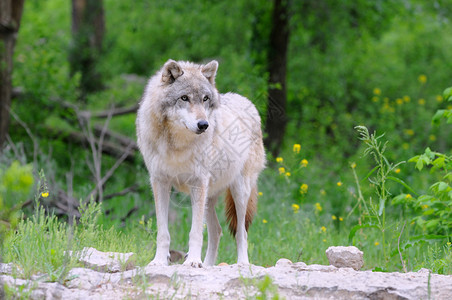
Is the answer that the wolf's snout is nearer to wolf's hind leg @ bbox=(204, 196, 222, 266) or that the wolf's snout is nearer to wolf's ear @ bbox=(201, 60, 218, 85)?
wolf's ear @ bbox=(201, 60, 218, 85)

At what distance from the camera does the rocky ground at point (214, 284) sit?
3.49 metres

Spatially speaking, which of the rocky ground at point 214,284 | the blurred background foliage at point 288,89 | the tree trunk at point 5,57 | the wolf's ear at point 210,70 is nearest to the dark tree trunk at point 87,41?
the blurred background foliage at point 288,89

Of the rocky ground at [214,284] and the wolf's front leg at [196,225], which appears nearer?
the rocky ground at [214,284]

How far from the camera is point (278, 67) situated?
11.7 meters

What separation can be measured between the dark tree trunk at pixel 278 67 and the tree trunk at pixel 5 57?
4.98m

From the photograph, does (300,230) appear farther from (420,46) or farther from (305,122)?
(420,46)

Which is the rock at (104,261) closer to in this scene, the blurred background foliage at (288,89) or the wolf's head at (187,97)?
the wolf's head at (187,97)

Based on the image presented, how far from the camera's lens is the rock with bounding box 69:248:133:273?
401 centimetres

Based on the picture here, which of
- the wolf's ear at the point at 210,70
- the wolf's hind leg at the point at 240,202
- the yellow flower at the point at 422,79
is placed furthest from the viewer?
the yellow flower at the point at 422,79

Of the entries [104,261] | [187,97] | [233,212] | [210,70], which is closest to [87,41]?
[233,212]

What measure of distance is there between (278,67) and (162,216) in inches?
273

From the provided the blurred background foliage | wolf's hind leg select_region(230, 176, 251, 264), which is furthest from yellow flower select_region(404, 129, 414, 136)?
wolf's hind leg select_region(230, 176, 251, 264)

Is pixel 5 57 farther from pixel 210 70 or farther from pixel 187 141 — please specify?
pixel 187 141

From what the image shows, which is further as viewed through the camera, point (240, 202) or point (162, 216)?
point (240, 202)
